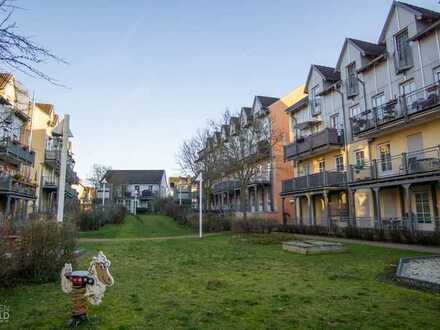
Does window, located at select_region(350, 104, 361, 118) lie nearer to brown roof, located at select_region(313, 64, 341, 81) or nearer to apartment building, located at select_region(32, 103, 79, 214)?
brown roof, located at select_region(313, 64, 341, 81)

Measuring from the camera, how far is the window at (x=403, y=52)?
20266 mm

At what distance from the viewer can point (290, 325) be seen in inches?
195

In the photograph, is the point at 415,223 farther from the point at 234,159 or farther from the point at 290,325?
the point at 290,325

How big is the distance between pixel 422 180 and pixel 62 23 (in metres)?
17.4

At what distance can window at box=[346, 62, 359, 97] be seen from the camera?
2482 cm

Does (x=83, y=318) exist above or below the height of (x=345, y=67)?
below

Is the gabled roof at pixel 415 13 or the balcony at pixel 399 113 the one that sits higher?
the gabled roof at pixel 415 13

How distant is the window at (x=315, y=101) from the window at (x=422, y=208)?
11412 mm

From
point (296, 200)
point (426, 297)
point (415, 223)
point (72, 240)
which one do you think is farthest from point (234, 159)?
point (426, 297)

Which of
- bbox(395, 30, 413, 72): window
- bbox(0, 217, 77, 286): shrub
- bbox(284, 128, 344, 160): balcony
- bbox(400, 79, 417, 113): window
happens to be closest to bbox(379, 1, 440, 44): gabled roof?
bbox(395, 30, 413, 72): window

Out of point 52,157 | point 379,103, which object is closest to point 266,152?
point 379,103

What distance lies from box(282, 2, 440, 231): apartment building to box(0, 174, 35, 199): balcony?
2218 centimetres

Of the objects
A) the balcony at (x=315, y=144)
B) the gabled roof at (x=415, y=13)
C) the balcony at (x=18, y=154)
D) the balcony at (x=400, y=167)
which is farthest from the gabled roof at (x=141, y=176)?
the gabled roof at (x=415, y=13)

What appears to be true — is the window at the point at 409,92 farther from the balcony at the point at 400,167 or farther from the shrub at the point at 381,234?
the shrub at the point at 381,234
